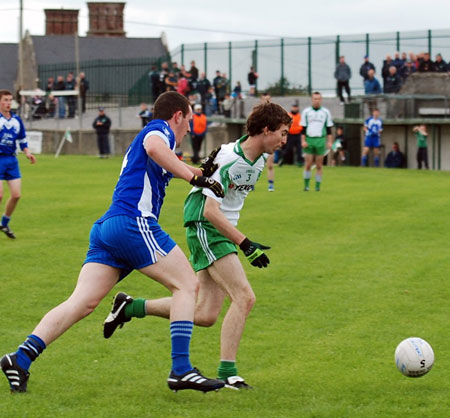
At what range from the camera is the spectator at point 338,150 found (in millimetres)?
34312

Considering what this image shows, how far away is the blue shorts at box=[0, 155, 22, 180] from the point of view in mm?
14156

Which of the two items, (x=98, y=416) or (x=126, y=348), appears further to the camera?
(x=126, y=348)

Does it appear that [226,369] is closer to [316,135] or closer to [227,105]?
[316,135]

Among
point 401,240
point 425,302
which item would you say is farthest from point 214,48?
point 425,302

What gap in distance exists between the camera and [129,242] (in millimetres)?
6098

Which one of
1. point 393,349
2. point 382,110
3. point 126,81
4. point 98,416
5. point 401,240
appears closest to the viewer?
point 98,416

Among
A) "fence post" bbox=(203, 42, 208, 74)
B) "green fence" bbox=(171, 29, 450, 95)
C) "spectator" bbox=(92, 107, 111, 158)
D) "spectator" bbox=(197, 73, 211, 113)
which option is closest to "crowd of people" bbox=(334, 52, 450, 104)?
"green fence" bbox=(171, 29, 450, 95)

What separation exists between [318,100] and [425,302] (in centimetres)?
Answer: 1268

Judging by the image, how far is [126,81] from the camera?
54.0 m

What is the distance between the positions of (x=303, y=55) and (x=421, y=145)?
13.7 meters

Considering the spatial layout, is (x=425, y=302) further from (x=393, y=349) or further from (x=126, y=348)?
(x=126, y=348)

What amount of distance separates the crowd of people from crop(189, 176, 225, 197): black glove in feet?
105

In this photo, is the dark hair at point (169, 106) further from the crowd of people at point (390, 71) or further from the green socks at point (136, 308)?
the crowd of people at point (390, 71)

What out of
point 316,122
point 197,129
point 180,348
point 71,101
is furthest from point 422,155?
point 180,348
